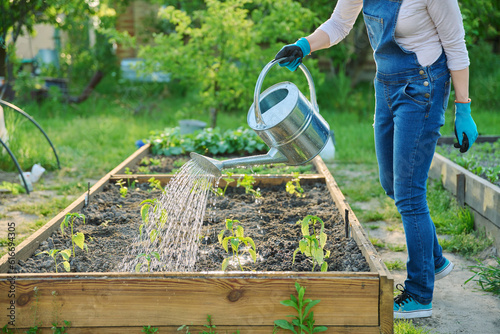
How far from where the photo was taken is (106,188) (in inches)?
136

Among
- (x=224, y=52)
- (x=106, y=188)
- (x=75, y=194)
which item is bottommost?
(x=75, y=194)

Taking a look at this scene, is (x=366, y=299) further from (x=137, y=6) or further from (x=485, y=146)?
(x=137, y=6)

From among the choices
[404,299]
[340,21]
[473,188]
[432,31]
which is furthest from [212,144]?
[432,31]

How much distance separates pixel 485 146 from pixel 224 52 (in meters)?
3.10

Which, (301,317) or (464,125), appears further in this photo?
(464,125)

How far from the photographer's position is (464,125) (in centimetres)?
209

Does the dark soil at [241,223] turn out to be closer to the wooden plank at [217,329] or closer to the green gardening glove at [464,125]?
the wooden plank at [217,329]

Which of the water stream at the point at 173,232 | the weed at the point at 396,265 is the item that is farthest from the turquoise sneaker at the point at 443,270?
the water stream at the point at 173,232

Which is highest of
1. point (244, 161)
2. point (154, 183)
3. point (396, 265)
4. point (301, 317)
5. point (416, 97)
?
point (416, 97)

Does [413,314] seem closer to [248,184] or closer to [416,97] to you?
[416,97]

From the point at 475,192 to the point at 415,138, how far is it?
1455mm

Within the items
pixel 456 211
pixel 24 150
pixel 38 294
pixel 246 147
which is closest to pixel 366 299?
pixel 38 294

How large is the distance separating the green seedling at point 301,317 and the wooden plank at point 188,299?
0.09 feet

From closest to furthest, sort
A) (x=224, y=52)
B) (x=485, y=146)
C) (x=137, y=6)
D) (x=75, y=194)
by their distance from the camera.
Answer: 1. (x=75, y=194)
2. (x=485, y=146)
3. (x=224, y=52)
4. (x=137, y=6)
